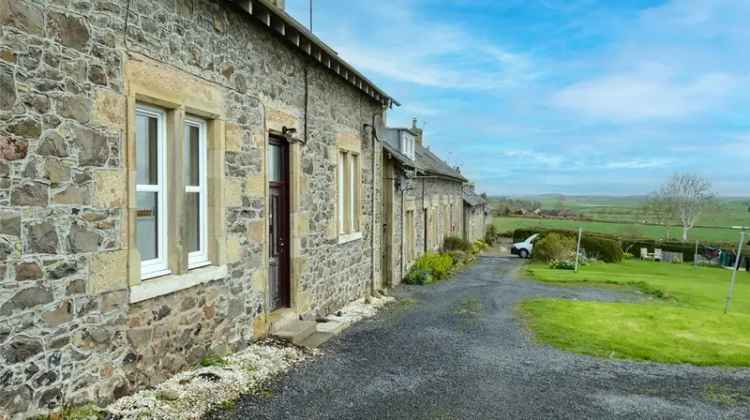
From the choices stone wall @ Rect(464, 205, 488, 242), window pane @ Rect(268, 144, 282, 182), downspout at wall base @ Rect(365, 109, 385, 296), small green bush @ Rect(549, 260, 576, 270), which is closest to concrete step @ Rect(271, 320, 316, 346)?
window pane @ Rect(268, 144, 282, 182)

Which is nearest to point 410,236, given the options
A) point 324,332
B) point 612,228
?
point 324,332

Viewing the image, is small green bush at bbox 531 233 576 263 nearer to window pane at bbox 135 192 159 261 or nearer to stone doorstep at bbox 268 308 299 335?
stone doorstep at bbox 268 308 299 335

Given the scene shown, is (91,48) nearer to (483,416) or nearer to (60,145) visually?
(60,145)


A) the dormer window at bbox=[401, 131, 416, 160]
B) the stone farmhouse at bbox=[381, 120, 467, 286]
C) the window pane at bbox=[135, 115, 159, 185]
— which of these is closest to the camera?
the window pane at bbox=[135, 115, 159, 185]

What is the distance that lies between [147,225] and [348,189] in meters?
6.75

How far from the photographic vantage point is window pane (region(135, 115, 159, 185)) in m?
5.59

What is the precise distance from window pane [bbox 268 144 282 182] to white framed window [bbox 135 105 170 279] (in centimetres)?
285

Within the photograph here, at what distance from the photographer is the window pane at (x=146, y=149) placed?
5.59m

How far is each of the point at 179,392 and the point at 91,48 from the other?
327cm

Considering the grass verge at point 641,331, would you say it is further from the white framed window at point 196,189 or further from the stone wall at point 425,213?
the white framed window at point 196,189

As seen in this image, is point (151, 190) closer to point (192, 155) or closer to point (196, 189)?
point (196, 189)

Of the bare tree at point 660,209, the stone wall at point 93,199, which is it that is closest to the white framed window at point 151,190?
the stone wall at point 93,199

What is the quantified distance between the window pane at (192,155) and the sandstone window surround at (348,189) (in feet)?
15.8

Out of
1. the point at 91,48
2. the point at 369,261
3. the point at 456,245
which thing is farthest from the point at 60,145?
the point at 456,245
